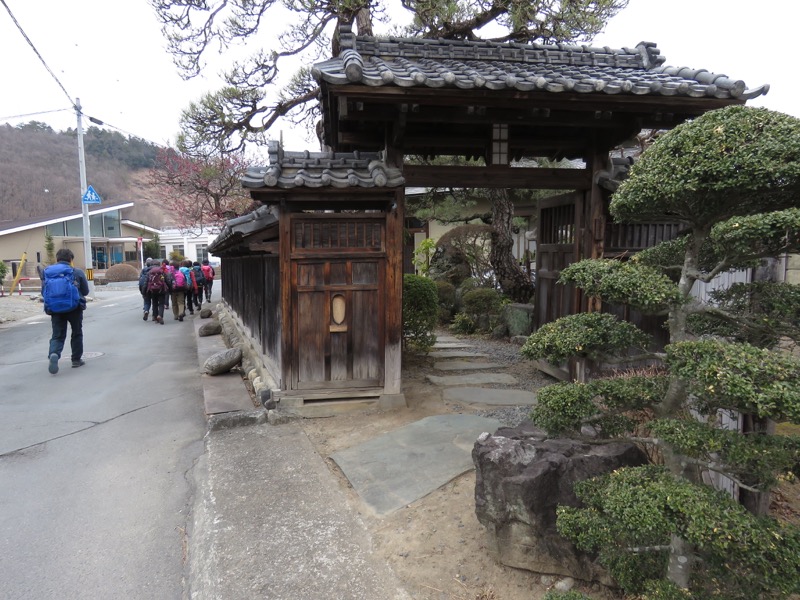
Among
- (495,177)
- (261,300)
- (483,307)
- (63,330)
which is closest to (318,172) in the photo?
(495,177)

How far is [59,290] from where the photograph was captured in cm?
831

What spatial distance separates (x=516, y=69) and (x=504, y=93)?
1103 millimetres

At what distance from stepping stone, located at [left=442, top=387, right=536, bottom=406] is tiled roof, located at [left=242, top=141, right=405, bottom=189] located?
2857 millimetres

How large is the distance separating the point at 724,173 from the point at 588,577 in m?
2.28

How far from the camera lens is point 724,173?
Answer: 2.16m

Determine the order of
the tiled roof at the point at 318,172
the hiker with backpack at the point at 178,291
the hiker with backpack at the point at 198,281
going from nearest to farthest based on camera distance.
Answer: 1. the tiled roof at the point at 318,172
2. the hiker with backpack at the point at 178,291
3. the hiker with backpack at the point at 198,281

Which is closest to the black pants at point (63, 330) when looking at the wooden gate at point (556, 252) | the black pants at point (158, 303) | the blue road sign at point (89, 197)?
the black pants at point (158, 303)

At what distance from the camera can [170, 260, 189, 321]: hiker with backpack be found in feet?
52.4

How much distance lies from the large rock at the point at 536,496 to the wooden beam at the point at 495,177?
3425mm

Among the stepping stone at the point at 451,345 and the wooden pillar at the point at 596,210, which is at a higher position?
the wooden pillar at the point at 596,210

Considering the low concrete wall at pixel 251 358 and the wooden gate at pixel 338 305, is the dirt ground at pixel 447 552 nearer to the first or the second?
the wooden gate at pixel 338 305

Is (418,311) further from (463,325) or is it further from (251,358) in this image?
(463,325)

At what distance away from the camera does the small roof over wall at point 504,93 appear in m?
4.61

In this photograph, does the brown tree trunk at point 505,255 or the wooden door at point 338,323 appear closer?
the wooden door at point 338,323
